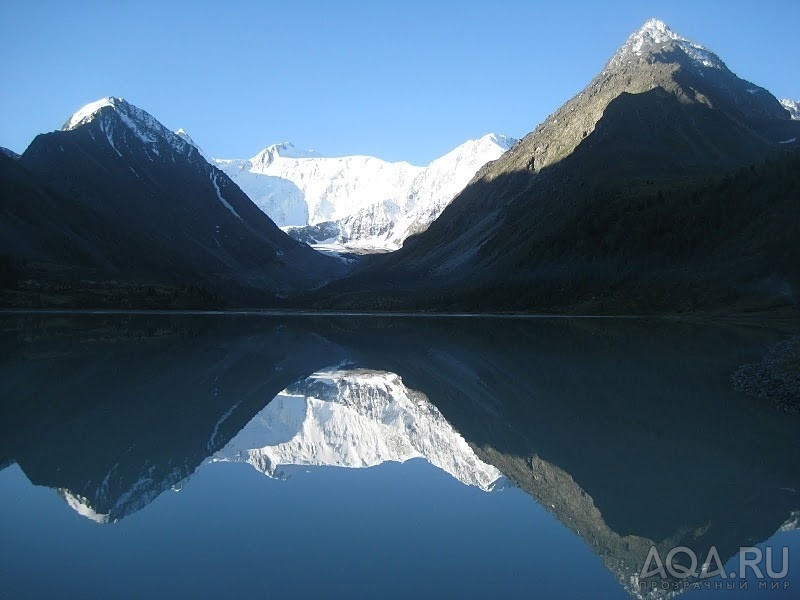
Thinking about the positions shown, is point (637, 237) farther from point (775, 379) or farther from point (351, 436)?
point (351, 436)

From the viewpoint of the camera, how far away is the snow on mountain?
18953mm

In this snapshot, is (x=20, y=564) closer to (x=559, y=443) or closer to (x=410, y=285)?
(x=559, y=443)

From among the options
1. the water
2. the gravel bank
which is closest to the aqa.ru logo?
the water

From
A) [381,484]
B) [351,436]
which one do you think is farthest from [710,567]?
[351,436]

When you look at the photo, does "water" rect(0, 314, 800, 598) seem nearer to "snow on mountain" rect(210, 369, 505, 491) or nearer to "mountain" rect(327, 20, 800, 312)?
"snow on mountain" rect(210, 369, 505, 491)

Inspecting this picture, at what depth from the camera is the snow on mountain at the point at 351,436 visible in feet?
62.2

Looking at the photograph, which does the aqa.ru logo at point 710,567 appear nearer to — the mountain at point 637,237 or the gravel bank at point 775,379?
the gravel bank at point 775,379

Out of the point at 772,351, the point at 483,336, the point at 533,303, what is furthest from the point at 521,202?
the point at 772,351

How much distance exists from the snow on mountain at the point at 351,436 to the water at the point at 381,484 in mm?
105

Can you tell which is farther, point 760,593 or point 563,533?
point 563,533

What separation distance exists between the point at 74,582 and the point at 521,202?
19341 centimetres

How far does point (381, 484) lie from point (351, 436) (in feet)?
16.9

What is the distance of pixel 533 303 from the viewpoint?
12794 centimetres

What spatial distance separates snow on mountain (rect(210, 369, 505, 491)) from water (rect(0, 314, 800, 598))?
105 millimetres
